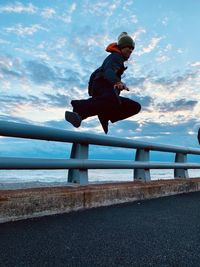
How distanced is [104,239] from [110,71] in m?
2.66

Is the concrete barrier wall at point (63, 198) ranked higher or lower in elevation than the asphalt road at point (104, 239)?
higher

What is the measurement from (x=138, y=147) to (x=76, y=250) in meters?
3.96

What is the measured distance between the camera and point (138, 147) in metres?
6.86

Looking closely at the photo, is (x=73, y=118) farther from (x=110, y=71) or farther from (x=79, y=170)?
(x=110, y=71)

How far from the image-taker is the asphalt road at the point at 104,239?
9.10ft

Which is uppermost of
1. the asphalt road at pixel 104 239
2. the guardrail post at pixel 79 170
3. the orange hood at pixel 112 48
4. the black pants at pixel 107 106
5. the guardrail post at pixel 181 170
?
the orange hood at pixel 112 48

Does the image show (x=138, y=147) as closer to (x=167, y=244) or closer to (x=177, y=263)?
(x=167, y=244)

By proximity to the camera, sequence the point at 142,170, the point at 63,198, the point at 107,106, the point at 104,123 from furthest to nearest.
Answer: the point at 142,170, the point at 104,123, the point at 107,106, the point at 63,198

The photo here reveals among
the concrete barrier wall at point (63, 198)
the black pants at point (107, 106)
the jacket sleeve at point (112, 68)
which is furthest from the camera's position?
the black pants at point (107, 106)

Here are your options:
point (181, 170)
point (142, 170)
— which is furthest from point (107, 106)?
point (181, 170)

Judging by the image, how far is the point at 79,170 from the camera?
5.77 metres

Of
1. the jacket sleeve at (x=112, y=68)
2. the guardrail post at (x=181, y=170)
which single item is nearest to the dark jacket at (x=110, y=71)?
the jacket sleeve at (x=112, y=68)

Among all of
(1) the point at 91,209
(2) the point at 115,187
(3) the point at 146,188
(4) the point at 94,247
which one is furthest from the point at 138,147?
(4) the point at 94,247

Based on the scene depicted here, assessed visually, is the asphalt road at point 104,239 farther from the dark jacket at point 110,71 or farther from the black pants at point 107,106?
the dark jacket at point 110,71
